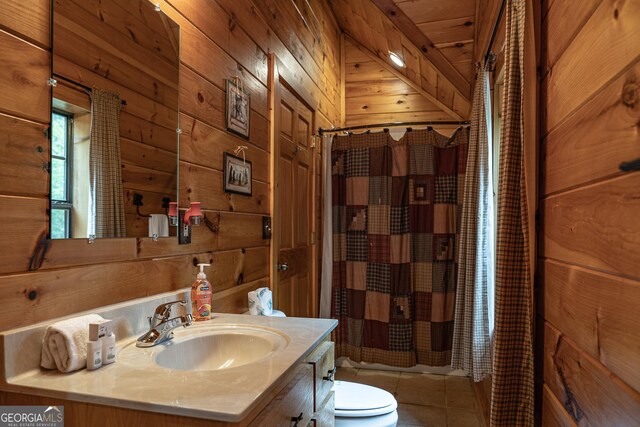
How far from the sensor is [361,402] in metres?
1.70

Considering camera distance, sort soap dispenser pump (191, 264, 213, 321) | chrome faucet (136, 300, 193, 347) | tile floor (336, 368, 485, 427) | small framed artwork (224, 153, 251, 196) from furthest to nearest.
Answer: tile floor (336, 368, 485, 427), small framed artwork (224, 153, 251, 196), soap dispenser pump (191, 264, 213, 321), chrome faucet (136, 300, 193, 347)

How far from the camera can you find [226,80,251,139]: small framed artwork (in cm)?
161

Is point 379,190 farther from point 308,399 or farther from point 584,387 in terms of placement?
point 584,387

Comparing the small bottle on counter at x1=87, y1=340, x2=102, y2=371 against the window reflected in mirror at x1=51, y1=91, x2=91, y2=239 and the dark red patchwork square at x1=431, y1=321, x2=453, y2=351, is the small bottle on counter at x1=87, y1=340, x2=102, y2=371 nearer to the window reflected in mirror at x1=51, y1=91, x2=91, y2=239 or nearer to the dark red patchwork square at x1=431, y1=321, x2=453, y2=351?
the window reflected in mirror at x1=51, y1=91, x2=91, y2=239

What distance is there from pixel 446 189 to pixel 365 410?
5.78 ft

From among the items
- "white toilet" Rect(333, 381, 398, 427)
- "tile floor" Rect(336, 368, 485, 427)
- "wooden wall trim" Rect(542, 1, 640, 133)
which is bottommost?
"tile floor" Rect(336, 368, 485, 427)

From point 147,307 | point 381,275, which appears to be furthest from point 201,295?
point 381,275

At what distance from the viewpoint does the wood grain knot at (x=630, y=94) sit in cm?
60

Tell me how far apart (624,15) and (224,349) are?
1192 mm

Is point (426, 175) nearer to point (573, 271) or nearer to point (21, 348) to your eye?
point (573, 271)

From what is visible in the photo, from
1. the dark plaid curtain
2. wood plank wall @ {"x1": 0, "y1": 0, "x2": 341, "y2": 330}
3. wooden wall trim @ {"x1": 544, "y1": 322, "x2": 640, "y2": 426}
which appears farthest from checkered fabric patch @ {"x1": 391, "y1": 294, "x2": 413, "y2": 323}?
wooden wall trim @ {"x1": 544, "y1": 322, "x2": 640, "y2": 426}

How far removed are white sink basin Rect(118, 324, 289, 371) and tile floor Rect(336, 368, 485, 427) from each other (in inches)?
60.4

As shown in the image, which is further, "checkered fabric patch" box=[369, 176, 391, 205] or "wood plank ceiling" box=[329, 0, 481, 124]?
"checkered fabric patch" box=[369, 176, 391, 205]

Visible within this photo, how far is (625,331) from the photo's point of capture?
2.08 feet
